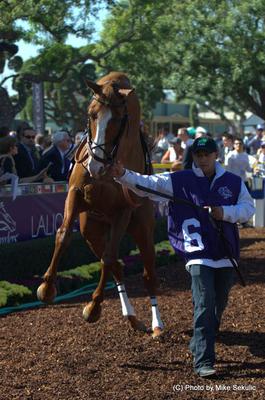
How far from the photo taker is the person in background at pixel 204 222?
4.75 m

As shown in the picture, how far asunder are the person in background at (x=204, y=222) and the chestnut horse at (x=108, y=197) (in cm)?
48

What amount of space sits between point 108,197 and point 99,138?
0.86m

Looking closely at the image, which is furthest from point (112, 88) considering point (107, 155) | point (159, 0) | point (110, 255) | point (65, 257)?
point (159, 0)

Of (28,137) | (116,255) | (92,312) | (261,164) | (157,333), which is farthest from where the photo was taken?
(261,164)

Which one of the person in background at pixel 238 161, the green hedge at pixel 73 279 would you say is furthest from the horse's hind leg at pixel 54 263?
the person in background at pixel 238 161

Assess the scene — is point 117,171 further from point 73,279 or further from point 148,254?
point 73,279

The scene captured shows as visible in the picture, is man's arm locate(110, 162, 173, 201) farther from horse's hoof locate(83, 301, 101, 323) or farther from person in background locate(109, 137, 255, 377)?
horse's hoof locate(83, 301, 101, 323)

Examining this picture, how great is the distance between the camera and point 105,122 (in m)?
5.04

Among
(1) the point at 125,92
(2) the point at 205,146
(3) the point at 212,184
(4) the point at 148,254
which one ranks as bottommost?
(4) the point at 148,254

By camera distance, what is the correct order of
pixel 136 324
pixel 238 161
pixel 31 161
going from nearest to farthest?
1. pixel 136 324
2. pixel 31 161
3. pixel 238 161

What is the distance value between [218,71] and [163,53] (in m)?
2.19

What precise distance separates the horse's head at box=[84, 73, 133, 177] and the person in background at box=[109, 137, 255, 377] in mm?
202

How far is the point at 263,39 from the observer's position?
24078 millimetres

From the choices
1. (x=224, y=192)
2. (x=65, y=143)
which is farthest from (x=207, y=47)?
(x=224, y=192)
